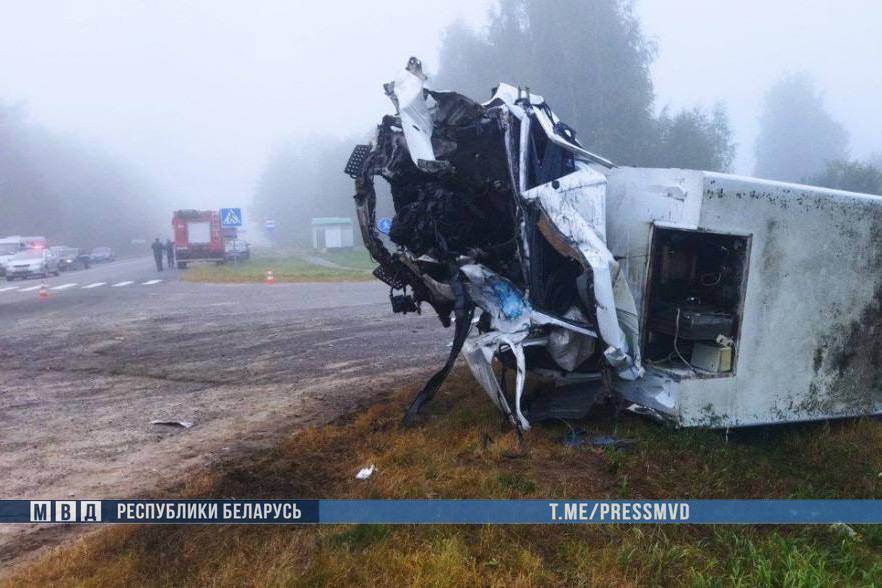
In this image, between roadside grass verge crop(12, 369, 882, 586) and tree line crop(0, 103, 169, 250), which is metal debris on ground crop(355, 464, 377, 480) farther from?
tree line crop(0, 103, 169, 250)

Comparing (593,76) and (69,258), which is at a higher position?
(593,76)

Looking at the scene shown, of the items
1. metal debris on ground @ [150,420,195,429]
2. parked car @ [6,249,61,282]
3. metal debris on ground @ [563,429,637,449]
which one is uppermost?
metal debris on ground @ [563,429,637,449]

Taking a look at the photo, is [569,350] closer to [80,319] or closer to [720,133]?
[80,319]

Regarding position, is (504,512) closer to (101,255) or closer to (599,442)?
(599,442)

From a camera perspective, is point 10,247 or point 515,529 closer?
point 515,529

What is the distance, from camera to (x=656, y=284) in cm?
489

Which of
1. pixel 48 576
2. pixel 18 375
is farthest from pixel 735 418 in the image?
pixel 18 375

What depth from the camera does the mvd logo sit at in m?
3.94

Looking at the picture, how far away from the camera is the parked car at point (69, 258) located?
103 ft

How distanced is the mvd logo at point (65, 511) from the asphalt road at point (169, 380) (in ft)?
0.31

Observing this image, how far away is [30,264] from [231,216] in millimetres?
8576

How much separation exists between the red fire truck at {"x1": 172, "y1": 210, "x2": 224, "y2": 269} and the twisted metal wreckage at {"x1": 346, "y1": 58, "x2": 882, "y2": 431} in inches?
1029

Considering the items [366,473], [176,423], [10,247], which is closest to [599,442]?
[366,473]

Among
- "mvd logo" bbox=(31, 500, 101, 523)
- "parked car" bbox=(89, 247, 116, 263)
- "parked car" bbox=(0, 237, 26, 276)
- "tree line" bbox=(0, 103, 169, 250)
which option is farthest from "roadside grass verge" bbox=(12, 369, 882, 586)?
"tree line" bbox=(0, 103, 169, 250)
